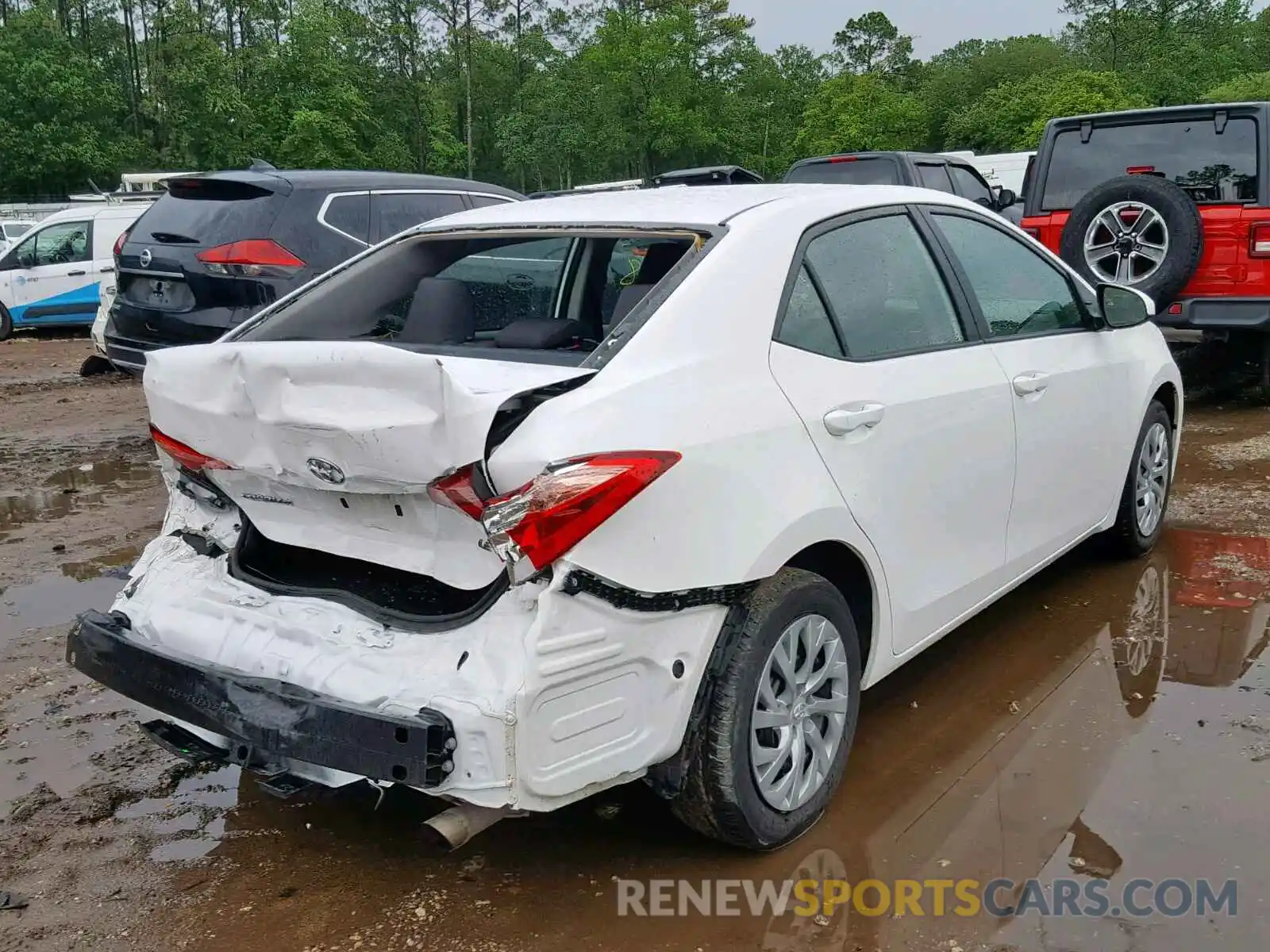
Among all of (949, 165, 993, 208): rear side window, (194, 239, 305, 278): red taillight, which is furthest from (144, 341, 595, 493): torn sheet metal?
(949, 165, 993, 208): rear side window

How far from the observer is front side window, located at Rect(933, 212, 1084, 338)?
3.84 m

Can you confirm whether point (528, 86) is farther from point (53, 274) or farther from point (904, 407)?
point (904, 407)

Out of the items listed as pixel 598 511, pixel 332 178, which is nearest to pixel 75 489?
pixel 332 178

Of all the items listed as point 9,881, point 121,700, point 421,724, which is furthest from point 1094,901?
point 121,700

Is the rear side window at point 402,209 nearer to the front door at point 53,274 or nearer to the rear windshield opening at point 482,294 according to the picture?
the rear windshield opening at point 482,294

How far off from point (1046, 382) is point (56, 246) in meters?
14.6

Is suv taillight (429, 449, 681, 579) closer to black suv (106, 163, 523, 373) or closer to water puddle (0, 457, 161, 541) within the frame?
water puddle (0, 457, 161, 541)

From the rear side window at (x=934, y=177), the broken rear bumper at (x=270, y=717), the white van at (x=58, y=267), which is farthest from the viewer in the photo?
the white van at (x=58, y=267)

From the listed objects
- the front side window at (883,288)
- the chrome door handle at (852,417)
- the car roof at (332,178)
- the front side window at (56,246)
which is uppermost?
the car roof at (332,178)

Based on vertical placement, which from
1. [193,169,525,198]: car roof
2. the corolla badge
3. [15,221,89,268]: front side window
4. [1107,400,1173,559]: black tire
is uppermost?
[193,169,525,198]: car roof

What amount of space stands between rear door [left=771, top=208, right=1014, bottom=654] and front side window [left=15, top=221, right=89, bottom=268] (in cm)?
1416

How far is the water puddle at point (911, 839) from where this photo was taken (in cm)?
263

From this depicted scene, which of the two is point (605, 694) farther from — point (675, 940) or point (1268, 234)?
point (1268, 234)

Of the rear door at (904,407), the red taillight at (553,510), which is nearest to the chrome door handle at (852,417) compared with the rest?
the rear door at (904,407)
